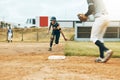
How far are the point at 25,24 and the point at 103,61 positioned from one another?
7680 cm

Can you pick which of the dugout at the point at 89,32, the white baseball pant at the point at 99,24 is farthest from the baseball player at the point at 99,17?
the dugout at the point at 89,32

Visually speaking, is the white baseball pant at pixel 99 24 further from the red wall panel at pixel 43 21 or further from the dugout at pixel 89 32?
the red wall panel at pixel 43 21

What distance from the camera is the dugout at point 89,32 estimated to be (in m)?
53.0

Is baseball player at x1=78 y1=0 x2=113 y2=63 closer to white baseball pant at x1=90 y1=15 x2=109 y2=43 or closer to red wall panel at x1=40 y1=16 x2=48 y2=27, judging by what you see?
white baseball pant at x1=90 y1=15 x2=109 y2=43

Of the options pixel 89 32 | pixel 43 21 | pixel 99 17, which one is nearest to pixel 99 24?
pixel 99 17

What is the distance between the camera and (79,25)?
54312 mm

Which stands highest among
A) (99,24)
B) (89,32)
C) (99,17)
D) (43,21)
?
(99,17)

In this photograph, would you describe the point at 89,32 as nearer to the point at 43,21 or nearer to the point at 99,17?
the point at 43,21

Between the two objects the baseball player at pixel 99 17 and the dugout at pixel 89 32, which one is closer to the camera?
the baseball player at pixel 99 17

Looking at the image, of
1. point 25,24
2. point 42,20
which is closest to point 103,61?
point 42,20

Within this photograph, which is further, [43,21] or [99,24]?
Result: [43,21]

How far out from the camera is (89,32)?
54.2m

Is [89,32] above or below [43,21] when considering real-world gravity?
below

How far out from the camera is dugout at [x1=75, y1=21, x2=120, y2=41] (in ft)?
174
